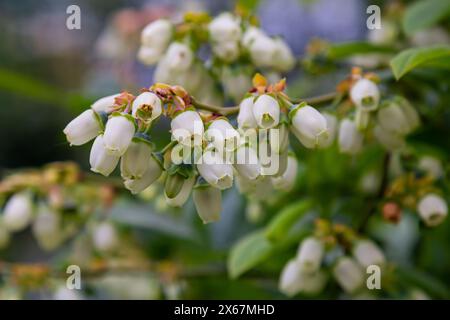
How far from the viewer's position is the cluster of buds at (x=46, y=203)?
1.36m

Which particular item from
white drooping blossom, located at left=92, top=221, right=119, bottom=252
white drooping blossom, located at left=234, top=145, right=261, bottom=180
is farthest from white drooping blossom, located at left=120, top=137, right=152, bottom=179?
white drooping blossom, located at left=92, top=221, right=119, bottom=252

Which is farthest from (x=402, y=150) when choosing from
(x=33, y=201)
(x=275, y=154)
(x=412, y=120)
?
(x=33, y=201)

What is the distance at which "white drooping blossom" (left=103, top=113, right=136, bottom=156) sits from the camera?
29.0 inches

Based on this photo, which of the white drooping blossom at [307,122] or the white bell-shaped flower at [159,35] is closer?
the white drooping blossom at [307,122]

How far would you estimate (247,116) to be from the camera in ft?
2.67

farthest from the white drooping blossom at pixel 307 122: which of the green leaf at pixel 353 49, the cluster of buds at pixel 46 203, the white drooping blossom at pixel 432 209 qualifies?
the cluster of buds at pixel 46 203

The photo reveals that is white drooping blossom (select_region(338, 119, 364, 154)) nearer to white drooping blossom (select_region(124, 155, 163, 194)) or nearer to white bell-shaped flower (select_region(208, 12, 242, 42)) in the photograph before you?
white bell-shaped flower (select_region(208, 12, 242, 42))

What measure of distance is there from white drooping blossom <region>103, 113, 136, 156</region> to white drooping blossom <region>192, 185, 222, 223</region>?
0.11 m

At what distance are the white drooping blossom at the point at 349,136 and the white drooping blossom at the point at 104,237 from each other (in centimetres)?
63

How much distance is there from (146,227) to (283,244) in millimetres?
434

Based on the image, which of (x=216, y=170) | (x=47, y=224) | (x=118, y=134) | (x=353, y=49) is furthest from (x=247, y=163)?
(x=47, y=224)

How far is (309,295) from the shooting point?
1.15m

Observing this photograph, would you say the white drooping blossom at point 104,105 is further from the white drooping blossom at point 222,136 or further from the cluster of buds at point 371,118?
the cluster of buds at point 371,118
